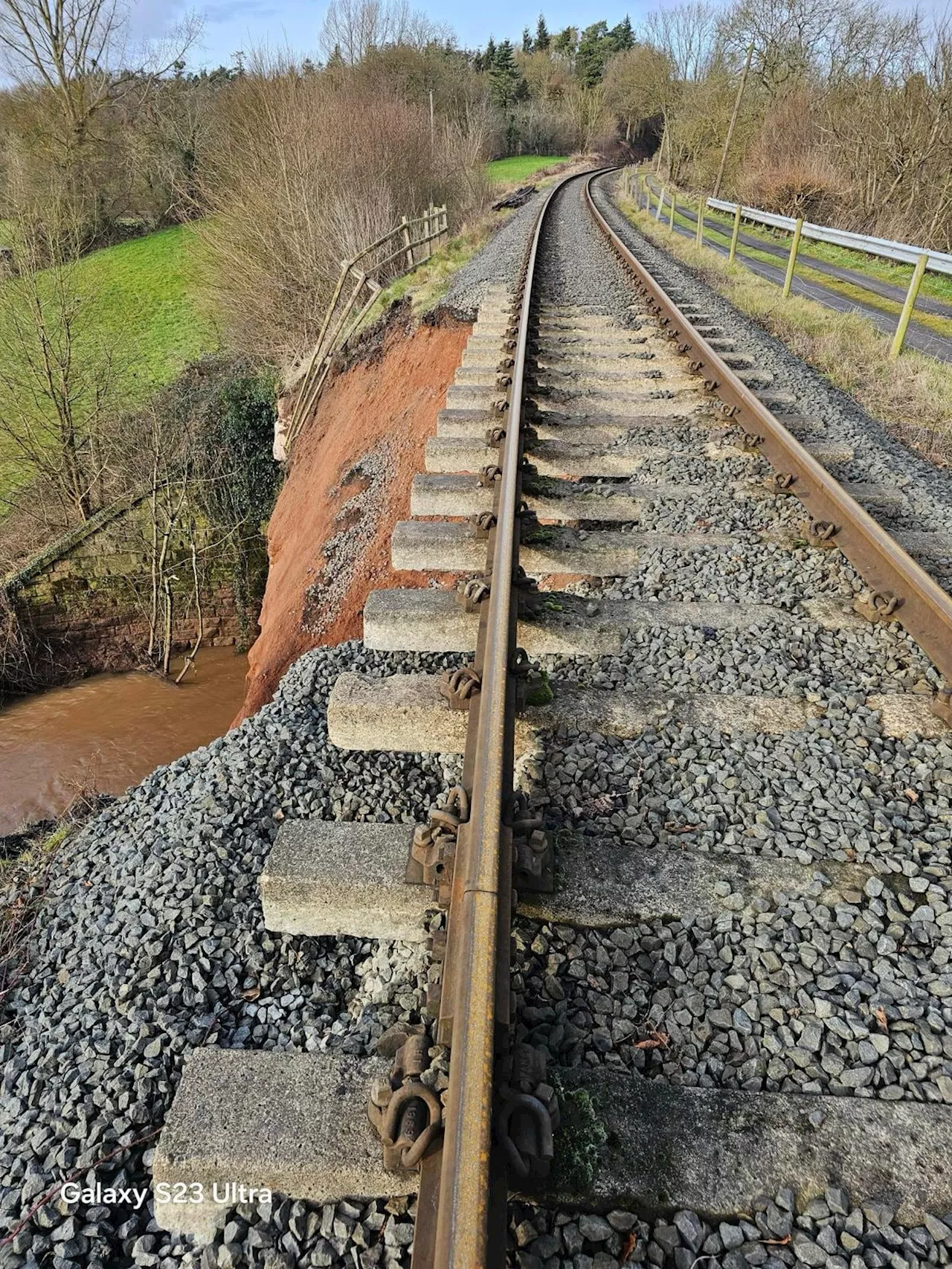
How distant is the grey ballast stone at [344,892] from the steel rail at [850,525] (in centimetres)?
221

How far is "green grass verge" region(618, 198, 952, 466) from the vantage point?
6.28 meters

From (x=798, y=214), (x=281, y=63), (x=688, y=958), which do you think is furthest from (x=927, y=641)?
(x=281, y=63)

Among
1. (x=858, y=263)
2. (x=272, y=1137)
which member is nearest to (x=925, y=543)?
(x=272, y=1137)

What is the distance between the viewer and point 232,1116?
5.28ft

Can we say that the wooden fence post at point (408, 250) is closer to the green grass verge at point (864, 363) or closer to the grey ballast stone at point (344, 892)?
the green grass verge at point (864, 363)

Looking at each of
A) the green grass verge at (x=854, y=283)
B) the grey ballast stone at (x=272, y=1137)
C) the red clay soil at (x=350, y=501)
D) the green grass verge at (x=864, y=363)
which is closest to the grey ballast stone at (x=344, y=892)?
the grey ballast stone at (x=272, y=1137)

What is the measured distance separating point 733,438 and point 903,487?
1.14 metres

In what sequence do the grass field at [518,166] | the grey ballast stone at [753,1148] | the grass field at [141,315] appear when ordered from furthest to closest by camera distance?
the grass field at [518,166] < the grass field at [141,315] < the grey ballast stone at [753,1148]

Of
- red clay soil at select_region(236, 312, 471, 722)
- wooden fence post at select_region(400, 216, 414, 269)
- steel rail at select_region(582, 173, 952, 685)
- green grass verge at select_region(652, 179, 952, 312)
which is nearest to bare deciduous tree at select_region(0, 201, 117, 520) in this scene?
red clay soil at select_region(236, 312, 471, 722)

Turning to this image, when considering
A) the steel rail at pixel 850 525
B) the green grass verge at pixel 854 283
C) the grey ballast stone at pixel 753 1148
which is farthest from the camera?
the green grass verge at pixel 854 283

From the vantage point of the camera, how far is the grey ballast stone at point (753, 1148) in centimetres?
148

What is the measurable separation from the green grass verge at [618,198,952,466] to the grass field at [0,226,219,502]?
37.0 ft

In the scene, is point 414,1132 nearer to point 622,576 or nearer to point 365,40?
point 622,576

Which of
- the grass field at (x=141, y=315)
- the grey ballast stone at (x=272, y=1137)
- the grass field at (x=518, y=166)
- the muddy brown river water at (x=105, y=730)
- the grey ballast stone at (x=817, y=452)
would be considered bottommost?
the muddy brown river water at (x=105, y=730)
